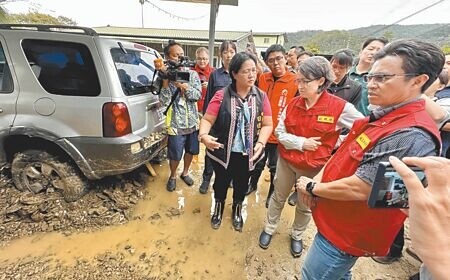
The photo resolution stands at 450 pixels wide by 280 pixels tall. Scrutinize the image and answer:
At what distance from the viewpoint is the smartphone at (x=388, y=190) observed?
2.49ft

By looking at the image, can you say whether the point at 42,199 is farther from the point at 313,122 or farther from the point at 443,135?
the point at 443,135

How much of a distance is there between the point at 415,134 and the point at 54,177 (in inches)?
117

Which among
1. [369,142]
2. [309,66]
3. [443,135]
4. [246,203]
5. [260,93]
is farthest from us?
[246,203]

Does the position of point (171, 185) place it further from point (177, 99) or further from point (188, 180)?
point (177, 99)

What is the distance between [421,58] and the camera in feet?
3.16

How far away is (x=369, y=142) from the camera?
3.47 ft

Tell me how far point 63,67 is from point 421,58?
269cm

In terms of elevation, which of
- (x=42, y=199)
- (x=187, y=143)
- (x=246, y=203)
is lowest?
(x=246, y=203)

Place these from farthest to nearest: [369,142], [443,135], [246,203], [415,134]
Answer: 1. [246,203]
2. [443,135]
3. [369,142]
4. [415,134]

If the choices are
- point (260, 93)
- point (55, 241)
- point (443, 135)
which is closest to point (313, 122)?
point (260, 93)

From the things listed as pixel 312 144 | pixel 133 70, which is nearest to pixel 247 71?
pixel 312 144

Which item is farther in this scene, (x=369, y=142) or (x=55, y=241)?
(x=55, y=241)

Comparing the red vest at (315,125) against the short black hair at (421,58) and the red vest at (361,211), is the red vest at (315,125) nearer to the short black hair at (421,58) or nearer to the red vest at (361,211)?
Result: the red vest at (361,211)

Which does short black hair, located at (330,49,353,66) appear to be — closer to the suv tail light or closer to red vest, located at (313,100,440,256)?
red vest, located at (313,100,440,256)
